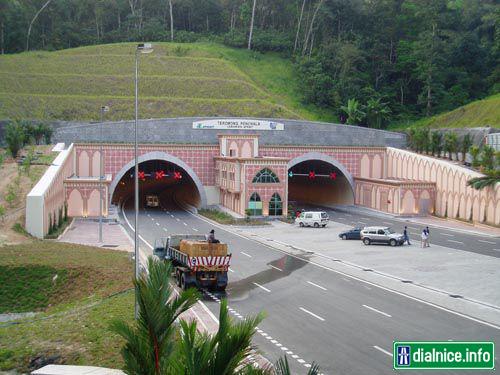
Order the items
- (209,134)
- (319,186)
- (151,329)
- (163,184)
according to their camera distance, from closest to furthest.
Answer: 1. (151,329)
2. (209,134)
3. (319,186)
4. (163,184)

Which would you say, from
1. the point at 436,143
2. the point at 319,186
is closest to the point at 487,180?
the point at 436,143

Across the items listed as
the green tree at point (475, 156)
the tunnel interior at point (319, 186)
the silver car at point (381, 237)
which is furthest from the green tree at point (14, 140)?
the green tree at point (475, 156)

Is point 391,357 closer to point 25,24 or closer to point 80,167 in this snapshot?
point 80,167

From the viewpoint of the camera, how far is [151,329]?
9.47 meters

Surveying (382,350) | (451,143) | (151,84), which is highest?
(151,84)

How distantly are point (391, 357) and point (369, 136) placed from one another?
56238 millimetres

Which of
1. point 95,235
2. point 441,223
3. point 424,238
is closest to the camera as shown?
point 424,238

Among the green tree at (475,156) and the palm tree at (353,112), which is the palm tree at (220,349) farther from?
the palm tree at (353,112)

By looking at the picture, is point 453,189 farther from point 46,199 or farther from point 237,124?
point 46,199

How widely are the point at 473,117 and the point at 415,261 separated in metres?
42.2
